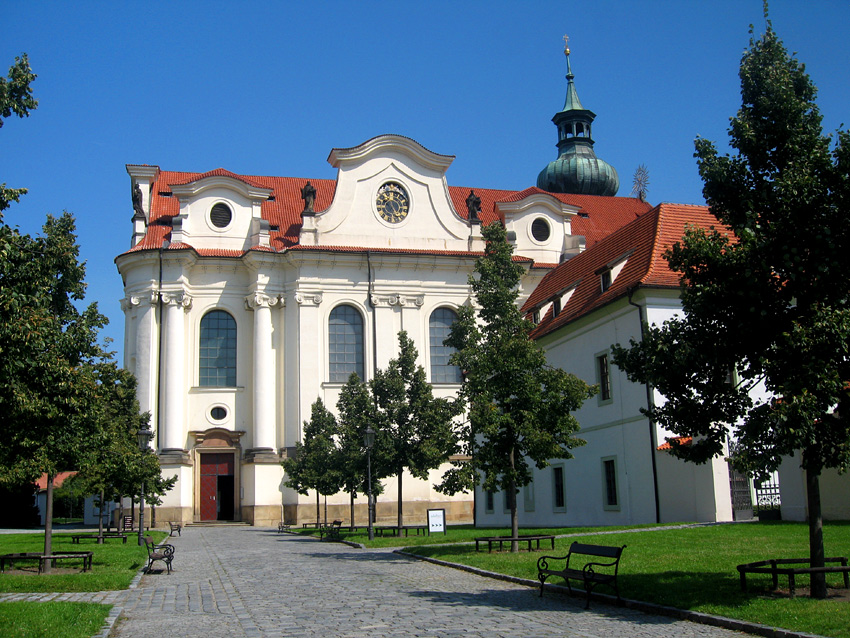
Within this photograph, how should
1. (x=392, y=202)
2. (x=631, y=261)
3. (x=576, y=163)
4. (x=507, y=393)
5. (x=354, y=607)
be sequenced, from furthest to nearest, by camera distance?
(x=576, y=163) < (x=392, y=202) < (x=631, y=261) < (x=507, y=393) < (x=354, y=607)

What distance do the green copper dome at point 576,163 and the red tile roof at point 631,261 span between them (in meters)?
32.6

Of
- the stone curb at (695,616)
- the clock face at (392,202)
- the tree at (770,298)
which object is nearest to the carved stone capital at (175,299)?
the clock face at (392,202)

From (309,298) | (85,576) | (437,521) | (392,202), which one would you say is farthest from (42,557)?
(392,202)

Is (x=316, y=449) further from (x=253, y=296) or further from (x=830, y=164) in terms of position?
(x=830, y=164)

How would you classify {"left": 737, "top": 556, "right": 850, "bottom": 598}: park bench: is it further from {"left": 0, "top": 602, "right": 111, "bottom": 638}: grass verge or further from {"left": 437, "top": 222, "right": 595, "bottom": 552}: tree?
{"left": 437, "top": 222, "right": 595, "bottom": 552}: tree

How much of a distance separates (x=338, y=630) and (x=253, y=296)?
4073cm

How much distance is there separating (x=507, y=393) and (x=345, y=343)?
30136 millimetres

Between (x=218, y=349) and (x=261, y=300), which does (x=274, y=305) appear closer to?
(x=261, y=300)

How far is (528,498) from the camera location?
38.0 m

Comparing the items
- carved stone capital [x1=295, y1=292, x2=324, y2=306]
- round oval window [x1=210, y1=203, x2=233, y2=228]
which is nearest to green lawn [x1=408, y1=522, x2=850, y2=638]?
carved stone capital [x1=295, y1=292, x2=324, y2=306]

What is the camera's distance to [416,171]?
177 feet

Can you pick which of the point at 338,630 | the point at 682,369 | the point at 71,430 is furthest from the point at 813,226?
the point at 71,430

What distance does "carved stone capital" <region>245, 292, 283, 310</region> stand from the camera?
165 ft

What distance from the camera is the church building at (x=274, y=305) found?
48.9 m
